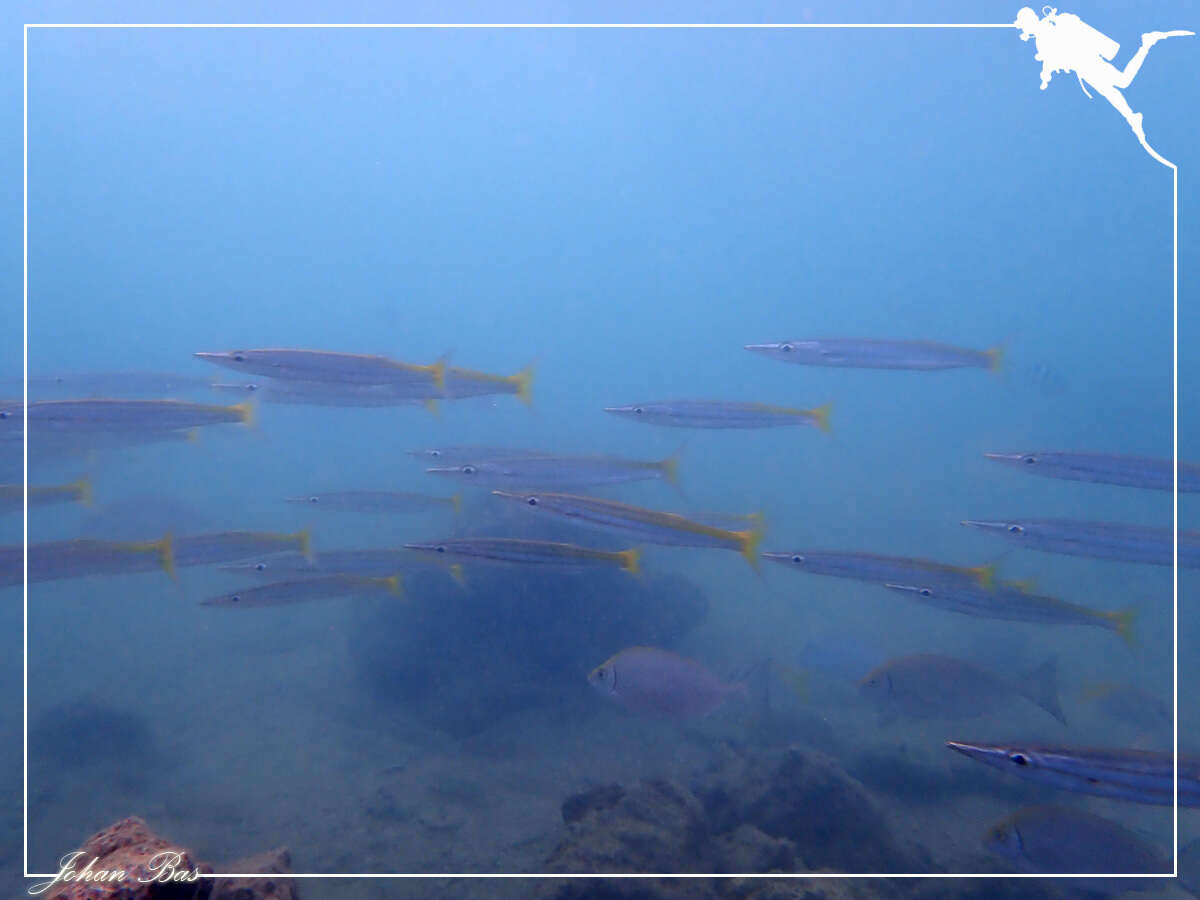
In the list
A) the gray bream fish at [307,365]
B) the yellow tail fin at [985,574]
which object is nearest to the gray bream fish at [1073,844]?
A: the yellow tail fin at [985,574]

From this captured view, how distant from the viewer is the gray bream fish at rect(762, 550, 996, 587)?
427cm

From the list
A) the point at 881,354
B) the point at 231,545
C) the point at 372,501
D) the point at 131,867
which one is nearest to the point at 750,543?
the point at 881,354

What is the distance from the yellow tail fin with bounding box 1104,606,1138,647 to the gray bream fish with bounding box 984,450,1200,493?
0.92 metres

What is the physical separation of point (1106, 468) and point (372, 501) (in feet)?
22.0

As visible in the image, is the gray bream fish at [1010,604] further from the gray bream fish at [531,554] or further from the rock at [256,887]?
the rock at [256,887]

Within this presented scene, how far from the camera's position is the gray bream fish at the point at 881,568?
4.27 metres

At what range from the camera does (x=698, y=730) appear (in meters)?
8.03

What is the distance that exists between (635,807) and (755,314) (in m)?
125

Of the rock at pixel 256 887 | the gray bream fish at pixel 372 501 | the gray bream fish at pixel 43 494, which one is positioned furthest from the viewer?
the gray bream fish at pixel 372 501

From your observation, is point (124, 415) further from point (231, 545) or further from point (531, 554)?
point (531, 554)

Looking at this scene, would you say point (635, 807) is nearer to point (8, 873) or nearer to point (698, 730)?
point (698, 730)

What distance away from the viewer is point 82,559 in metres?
4.48

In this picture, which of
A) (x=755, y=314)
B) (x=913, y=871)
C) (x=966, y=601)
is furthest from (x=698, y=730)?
(x=755, y=314)

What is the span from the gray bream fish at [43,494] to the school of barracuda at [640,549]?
0.05ft
